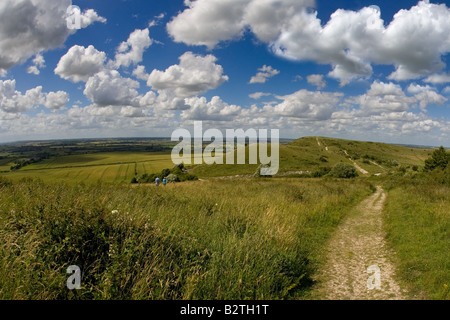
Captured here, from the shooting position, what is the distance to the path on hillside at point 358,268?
5.16 m

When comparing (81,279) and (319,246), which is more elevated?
(81,279)

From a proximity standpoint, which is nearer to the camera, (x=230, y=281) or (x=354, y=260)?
(x=230, y=281)

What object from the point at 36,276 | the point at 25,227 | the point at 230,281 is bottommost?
the point at 230,281

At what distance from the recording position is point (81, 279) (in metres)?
4.11

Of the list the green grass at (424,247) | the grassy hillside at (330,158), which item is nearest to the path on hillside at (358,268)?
the green grass at (424,247)

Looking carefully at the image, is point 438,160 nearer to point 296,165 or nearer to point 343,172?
point 343,172

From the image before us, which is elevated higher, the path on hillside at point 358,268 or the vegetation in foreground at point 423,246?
the vegetation in foreground at point 423,246

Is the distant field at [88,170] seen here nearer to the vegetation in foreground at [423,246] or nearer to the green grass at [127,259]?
the green grass at [127,259]

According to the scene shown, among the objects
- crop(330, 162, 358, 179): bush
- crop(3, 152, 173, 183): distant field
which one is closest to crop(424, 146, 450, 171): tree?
crop(330, 162, 358, 179): bush

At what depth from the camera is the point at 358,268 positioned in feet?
21.2

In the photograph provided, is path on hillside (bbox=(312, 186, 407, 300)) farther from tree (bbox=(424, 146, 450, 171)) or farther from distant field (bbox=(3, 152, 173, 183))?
tree (bbox=(424, 146, 450, 171))
